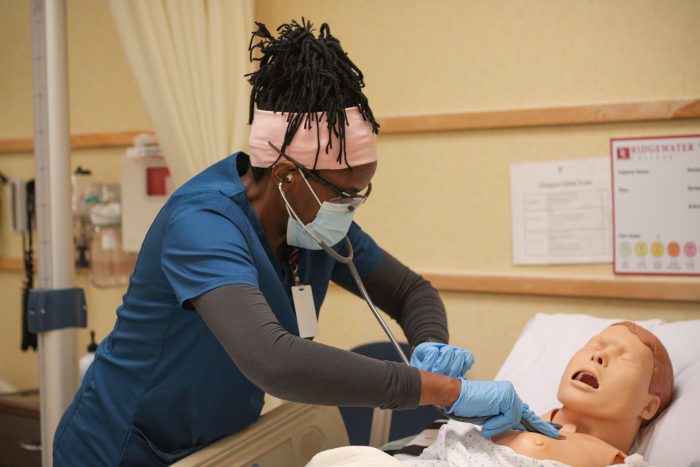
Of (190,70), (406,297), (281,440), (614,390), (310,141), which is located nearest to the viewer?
(310,141)

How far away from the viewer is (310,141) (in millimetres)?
1254

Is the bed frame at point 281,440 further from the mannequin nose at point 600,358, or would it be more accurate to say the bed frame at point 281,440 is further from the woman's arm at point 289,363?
the mannequin nose at point 600,358

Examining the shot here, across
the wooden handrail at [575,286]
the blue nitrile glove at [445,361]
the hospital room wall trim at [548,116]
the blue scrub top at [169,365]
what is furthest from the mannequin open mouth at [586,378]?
the hospital room wall trim at [548,116]

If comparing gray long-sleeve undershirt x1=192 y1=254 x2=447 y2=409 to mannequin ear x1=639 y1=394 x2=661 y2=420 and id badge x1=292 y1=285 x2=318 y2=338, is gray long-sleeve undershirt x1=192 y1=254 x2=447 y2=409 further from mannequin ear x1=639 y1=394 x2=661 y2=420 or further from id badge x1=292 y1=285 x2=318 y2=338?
mannequin ear x1=639 y1=394 x2=661 y2=420

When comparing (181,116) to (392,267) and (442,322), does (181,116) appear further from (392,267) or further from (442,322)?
(442,322)

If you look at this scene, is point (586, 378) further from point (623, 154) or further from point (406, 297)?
point (623, 154)

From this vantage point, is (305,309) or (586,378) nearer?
(305,309)

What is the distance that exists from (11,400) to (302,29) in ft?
7.03

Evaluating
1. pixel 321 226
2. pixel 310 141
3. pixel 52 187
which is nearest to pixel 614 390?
pixel 321 226

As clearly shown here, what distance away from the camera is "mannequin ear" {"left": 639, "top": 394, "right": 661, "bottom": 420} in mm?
1565

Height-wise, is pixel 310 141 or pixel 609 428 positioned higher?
pixel 310 141

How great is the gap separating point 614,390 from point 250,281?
89cm

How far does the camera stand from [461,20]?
7.42 ft

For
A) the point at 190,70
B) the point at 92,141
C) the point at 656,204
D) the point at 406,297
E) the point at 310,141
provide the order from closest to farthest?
the point at 310,141 < the point at 406,297 < the point at 656,204 < the point at 190,70 < the point at 92,141
